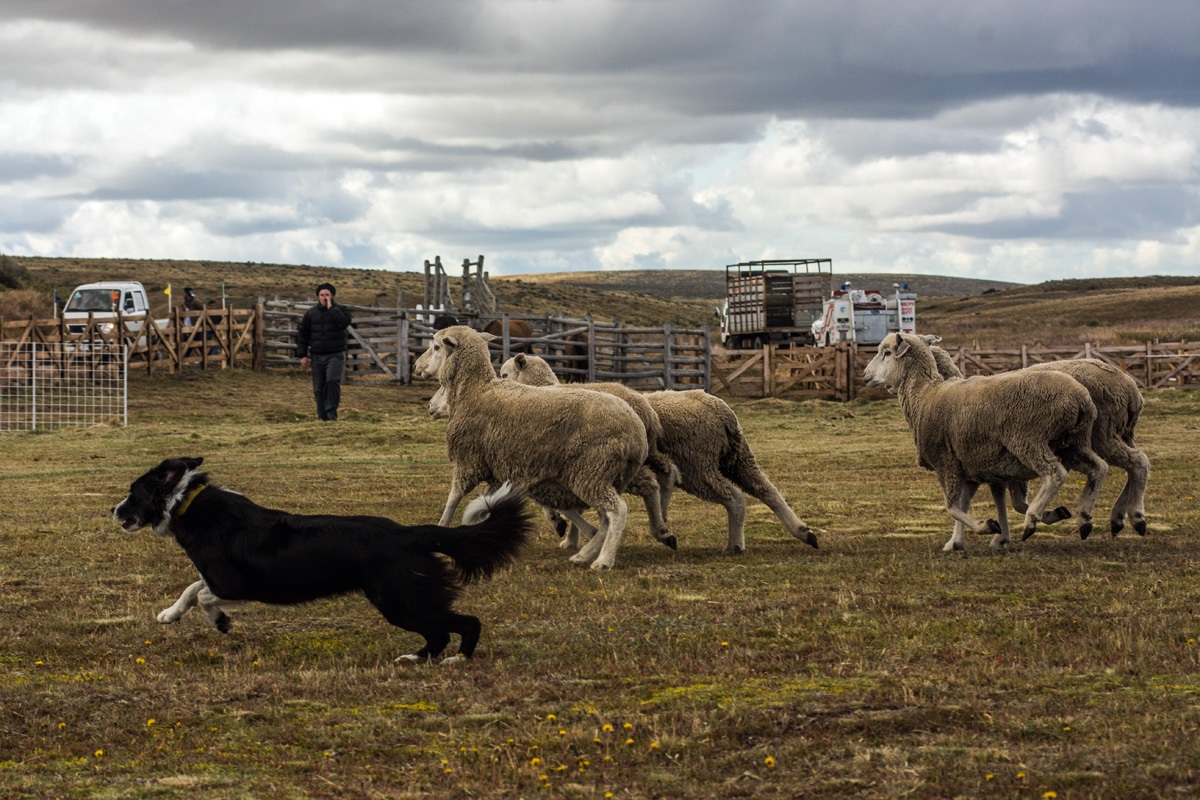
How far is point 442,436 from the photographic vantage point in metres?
22.2

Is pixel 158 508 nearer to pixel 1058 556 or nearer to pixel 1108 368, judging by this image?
pixel 1058 556

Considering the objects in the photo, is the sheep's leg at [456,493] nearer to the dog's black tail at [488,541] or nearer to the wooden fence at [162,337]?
the dog's black tail at [488,541]

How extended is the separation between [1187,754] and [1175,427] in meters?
21.2

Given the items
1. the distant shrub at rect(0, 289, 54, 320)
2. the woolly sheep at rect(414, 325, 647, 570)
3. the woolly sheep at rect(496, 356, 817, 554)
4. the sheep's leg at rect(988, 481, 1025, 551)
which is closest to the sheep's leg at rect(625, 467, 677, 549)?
the woolly sheep at rect(414, 325, 647, 570)

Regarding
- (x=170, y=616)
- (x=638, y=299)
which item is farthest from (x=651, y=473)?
(x=638, y=299)

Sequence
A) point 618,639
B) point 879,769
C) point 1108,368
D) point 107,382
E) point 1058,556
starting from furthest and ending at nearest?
point 107,382, point 1108,368, point 1058,556, point 618,639, point 879,769

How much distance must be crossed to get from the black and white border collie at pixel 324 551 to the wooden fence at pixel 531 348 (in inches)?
969

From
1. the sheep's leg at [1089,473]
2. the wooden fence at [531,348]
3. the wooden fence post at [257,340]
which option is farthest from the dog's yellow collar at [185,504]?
the wooden fence post at [257,340]

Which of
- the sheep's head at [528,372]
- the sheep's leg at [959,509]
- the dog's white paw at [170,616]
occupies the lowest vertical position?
the dog's white paw at [170,616]

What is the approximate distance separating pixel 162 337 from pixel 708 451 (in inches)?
848

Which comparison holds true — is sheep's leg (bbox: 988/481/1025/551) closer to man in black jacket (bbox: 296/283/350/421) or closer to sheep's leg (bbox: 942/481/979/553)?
sheep's leg (bbox: 942/481/979/553)

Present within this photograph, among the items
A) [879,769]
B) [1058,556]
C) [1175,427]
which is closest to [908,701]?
[879,769]

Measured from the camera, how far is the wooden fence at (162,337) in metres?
28.0

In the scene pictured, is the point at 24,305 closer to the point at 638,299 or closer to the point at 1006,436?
the point at 1006,436
